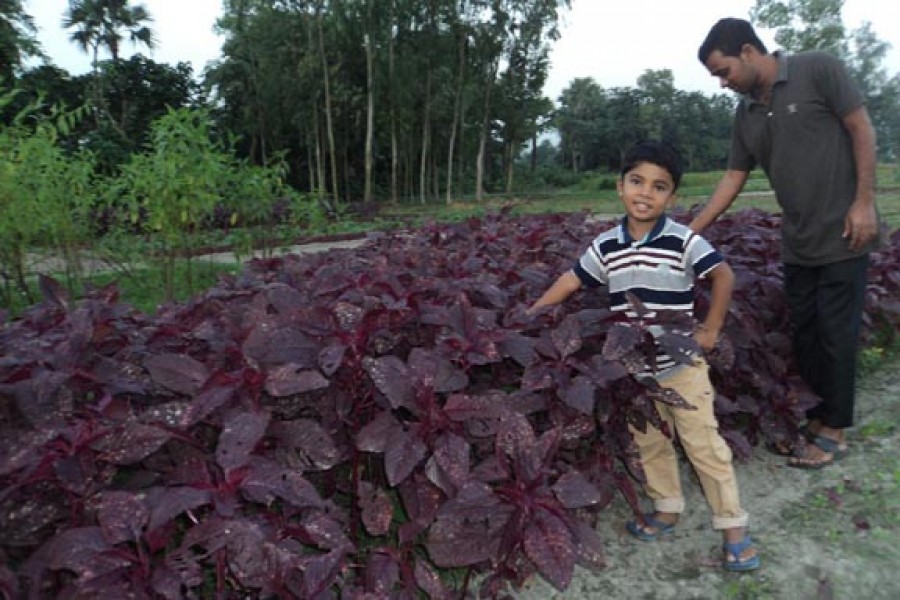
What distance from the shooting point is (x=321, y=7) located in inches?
993

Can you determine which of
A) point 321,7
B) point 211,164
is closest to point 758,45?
point 211,164

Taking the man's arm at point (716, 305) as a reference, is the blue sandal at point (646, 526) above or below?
below

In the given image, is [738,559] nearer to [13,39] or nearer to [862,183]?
[862,183]

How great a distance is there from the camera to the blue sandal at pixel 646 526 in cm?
227

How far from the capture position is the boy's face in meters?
2.19

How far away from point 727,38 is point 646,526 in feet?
5.61

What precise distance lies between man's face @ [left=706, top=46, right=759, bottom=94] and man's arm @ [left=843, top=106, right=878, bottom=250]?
1.21 ft

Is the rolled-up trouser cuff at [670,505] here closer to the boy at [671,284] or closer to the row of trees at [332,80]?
the boy at [671,284]

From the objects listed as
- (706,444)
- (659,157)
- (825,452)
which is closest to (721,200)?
(659,157)

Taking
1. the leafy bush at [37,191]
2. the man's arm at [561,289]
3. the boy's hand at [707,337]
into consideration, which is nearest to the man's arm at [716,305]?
the boy's hand at [707,337]

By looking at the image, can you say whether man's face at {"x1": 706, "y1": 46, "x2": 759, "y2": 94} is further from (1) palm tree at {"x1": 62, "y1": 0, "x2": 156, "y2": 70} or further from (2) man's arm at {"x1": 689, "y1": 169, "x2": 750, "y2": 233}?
(1) palm tree at {"x1": 62, "y1": 0, "x2": 156, "y2": 70}

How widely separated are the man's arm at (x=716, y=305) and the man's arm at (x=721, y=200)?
2.72 feet

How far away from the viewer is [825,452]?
2.80m

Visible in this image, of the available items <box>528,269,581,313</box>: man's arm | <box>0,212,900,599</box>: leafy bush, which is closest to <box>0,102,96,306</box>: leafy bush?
<box>0,212,900,599</box>: leafy bush
